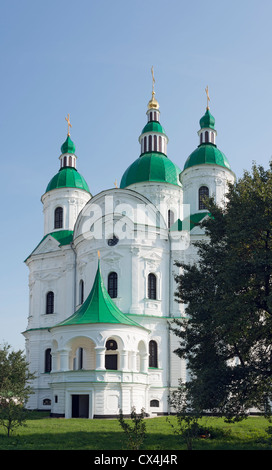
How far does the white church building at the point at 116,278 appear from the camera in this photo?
3039 cm

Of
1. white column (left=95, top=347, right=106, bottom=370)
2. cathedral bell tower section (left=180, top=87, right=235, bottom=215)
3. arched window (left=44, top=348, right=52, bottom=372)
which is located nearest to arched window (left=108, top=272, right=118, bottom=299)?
white column (left=95, top=347, right=106, bottom=370)

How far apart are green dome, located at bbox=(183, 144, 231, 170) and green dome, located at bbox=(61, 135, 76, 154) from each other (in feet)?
34.8

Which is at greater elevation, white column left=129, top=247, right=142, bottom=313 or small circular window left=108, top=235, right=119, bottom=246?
small circular window left=108, top=235, right=119, bottom=246

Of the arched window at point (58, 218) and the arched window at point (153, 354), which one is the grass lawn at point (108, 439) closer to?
the arched window at point (153, 354)

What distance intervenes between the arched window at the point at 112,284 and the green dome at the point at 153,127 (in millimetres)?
14307

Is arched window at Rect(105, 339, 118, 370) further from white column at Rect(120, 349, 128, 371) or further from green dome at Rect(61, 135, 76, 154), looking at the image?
green dome at Rect(61, 135, 76, 154)

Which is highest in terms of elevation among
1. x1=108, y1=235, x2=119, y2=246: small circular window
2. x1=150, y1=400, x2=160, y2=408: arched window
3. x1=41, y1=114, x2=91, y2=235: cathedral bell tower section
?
x1=41, y1=114, x2=91, y2=235: cathedral bell tower section

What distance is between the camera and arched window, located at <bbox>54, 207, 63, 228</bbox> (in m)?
44.7

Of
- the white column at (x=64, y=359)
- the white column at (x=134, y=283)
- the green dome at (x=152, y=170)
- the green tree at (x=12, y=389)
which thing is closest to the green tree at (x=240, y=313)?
the green tree at (x=12, y=389)

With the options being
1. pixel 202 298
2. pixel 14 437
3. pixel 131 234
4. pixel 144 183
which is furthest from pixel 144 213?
pixel 14 437

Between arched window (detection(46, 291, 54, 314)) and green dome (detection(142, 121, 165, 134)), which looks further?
green dome (detection(142, 121, 165, 134))
